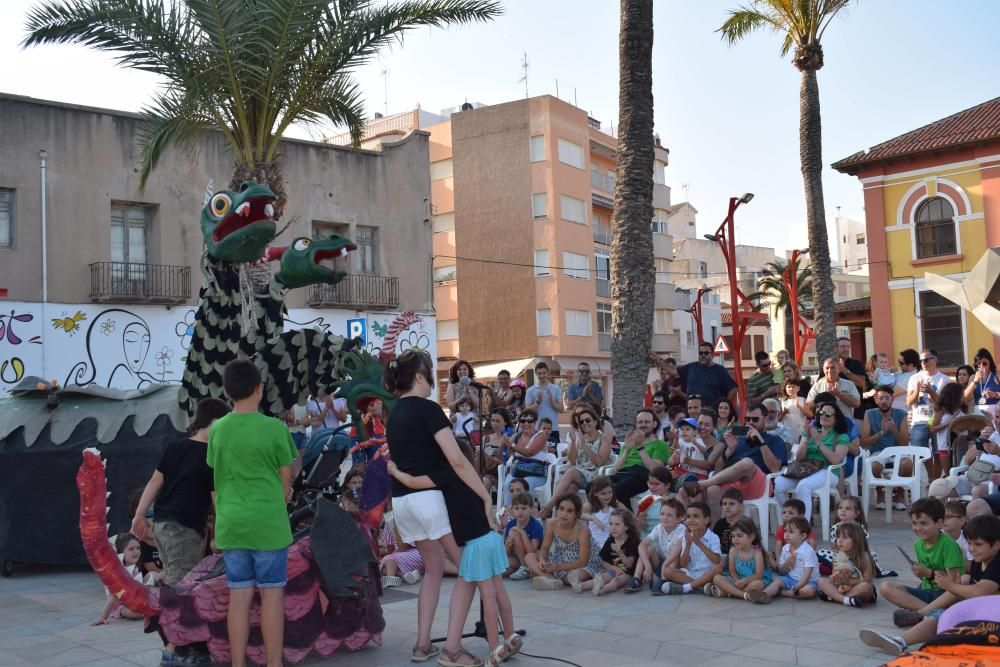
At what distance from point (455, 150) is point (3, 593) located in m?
36.5

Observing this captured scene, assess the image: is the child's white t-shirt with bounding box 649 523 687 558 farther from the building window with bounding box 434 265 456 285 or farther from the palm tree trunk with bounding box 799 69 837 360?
the building window with bounding box 434 265 456 285

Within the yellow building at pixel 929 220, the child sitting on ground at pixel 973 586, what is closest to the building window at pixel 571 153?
the yellow building at pixel 929 220

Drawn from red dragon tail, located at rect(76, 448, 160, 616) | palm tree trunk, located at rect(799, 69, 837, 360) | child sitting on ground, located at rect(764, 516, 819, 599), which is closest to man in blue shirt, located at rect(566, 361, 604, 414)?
child sitting on ground, located at rect(764, 516, 819, 599)

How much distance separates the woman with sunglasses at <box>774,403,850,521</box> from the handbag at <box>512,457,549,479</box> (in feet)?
8.22

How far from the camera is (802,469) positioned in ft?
32.0

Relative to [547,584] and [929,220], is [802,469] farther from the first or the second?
[929,220]

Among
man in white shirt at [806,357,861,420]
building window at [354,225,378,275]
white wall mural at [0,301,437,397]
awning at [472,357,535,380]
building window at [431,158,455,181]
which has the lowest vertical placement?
man in white shirt at [806,357,861,420]

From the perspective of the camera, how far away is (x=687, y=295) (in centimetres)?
5847

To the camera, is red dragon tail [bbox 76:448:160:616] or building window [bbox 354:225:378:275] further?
building window [bbox 354:225:378:275]

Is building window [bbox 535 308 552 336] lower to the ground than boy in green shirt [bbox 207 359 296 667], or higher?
higher

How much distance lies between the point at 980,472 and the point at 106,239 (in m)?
20.2

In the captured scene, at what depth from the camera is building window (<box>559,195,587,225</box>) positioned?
42344 mm

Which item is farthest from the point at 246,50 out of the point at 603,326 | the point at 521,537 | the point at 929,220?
the point at 603,326

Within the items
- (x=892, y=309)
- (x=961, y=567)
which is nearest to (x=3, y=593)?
(x=961, y=567)
